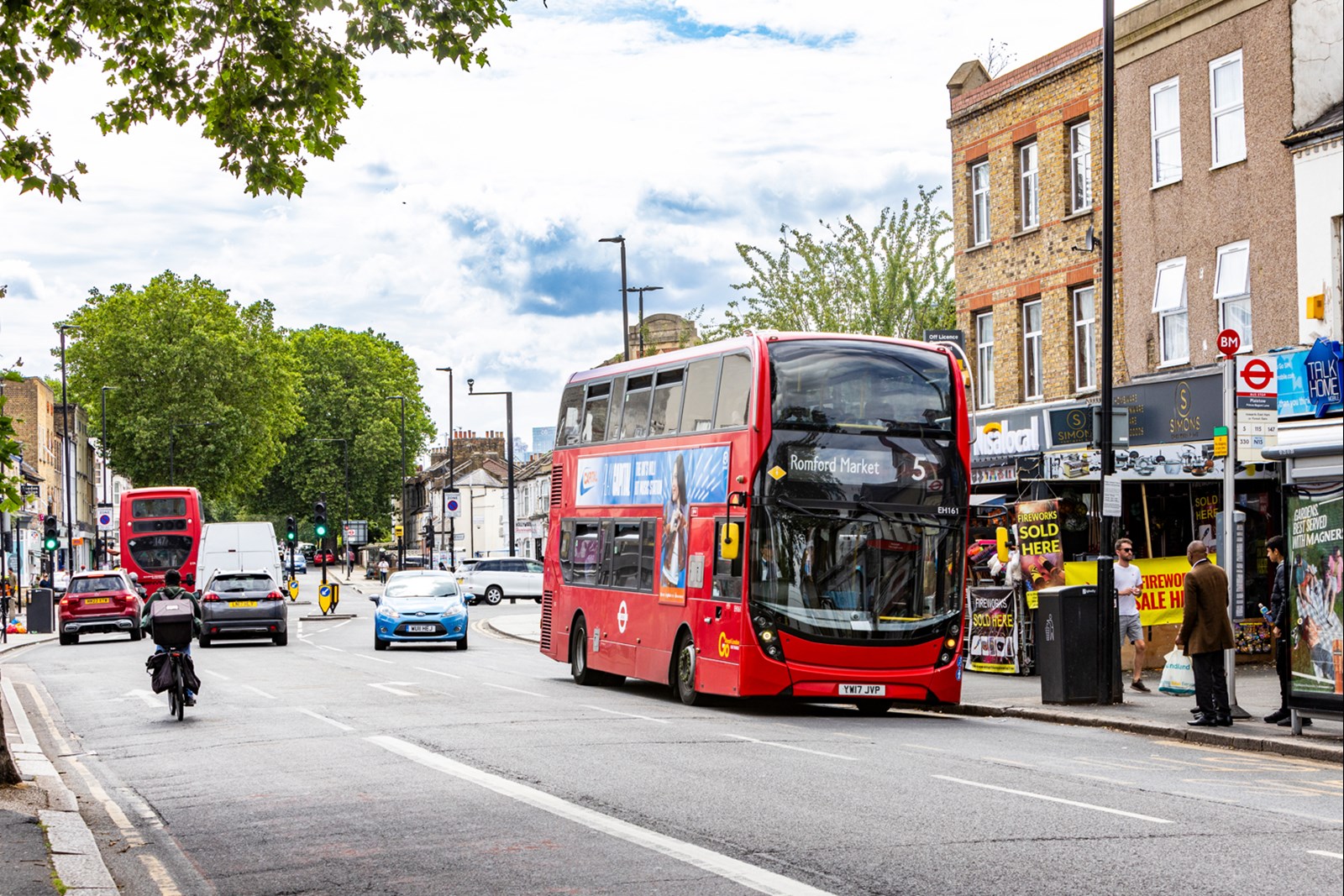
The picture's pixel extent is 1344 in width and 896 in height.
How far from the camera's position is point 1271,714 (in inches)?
642

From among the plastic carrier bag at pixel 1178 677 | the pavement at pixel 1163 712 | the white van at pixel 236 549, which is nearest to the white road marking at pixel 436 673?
the pavement at pixel 1163 712

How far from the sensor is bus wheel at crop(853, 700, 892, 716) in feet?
64.6

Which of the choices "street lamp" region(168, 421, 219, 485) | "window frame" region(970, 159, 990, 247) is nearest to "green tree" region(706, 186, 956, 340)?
"window frame" region(970, 159, 990, 247)

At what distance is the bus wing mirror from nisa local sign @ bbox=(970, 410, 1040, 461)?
1295 centimetres

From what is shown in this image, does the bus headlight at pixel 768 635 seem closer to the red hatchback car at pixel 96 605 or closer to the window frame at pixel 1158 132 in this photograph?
the window frame at pixel 1158 132

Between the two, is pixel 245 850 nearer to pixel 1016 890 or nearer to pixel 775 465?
pixel 1016 890

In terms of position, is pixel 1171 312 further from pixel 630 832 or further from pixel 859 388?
pixel 630 832

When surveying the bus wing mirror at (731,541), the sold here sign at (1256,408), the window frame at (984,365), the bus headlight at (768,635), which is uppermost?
the window frame at (984,365)

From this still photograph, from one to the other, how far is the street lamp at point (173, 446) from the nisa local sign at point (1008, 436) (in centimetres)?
5921

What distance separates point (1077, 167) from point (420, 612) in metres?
15.8

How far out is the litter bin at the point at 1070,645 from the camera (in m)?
19.2

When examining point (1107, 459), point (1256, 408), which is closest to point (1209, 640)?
point (1256, 408)

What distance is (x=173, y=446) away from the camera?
275ft

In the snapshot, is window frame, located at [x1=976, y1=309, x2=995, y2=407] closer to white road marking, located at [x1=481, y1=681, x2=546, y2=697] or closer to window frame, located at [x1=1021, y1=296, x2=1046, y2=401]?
window frame, located at [x1=1021, y1=296, x2=1046, y2=401]
